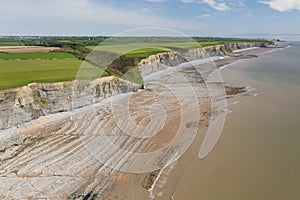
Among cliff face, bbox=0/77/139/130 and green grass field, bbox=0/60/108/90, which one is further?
green grass field, bbox=0/60/108/90

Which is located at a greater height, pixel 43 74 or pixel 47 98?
pixel 43 74

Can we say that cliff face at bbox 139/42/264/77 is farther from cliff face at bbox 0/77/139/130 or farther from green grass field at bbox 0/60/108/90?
cliff face at bbox 0/77/139/130

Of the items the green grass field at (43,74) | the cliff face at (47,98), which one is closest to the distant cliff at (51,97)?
the cliff face at (47,98)

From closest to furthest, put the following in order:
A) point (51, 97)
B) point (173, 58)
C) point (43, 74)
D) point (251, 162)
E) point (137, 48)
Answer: point (251, 162) → point (51, 97) → point (43, 74) → point (137, 48) → point (173, 58)

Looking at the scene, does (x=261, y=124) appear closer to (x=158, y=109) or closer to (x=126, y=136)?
(x=158, y=109)

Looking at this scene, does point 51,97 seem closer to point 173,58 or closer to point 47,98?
point 47,98

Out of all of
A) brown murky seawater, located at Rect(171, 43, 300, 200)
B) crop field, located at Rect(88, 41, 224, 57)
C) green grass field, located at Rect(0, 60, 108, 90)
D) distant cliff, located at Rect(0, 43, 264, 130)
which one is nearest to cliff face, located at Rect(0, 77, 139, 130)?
distant cliff, located at Rect(0, 43, 264, 130)

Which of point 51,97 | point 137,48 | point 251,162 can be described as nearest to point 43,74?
point 51,97

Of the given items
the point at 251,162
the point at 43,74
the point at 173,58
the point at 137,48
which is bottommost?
the point at 251,162
